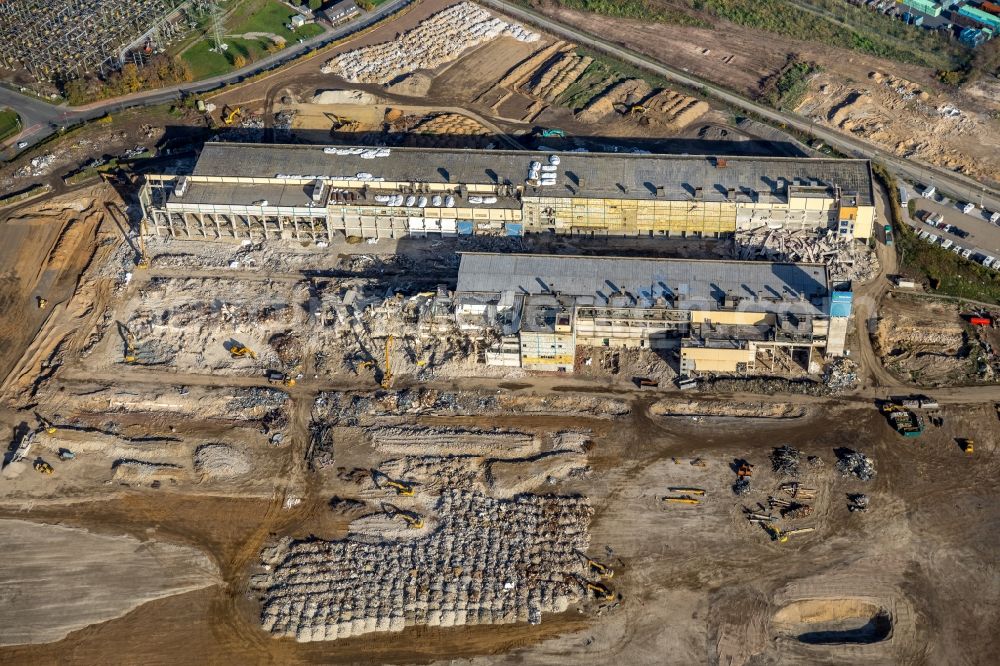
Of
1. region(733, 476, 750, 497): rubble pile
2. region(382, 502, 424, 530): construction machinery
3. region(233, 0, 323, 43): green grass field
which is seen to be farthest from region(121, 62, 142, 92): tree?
region(733, 476, 750, 497): rubble pile

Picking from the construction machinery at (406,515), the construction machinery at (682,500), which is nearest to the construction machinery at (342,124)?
the construction machinery at (406,515)

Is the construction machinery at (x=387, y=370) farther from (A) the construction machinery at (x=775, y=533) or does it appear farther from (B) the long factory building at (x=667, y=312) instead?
(A) the construction machinery at (x=775, y=533)

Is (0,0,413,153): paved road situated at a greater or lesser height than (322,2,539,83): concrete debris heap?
lesser

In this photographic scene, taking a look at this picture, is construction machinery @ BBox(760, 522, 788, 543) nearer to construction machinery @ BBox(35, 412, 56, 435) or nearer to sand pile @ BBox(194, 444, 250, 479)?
sand pile @ BBox(194, 444, 250, 479)

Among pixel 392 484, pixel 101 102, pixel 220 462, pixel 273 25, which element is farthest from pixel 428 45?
pixel 392 484

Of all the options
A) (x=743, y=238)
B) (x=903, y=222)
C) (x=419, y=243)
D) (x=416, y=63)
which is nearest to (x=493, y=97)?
(x=416, y=63)

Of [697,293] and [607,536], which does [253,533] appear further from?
[697,293]

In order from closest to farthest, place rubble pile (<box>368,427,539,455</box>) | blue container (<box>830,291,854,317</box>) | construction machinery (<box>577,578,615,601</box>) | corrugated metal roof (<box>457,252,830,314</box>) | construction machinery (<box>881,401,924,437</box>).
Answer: construction machinery (<box>577,578,615,601</box>) → construction machinery (<box>881,401,924,437</box>) → rubble pile (<box>368,427,539,455</box>) → blue container (<box>830,291,854,317</box>) → corrugated metal roof (<box>457,252,830,314</box>)
